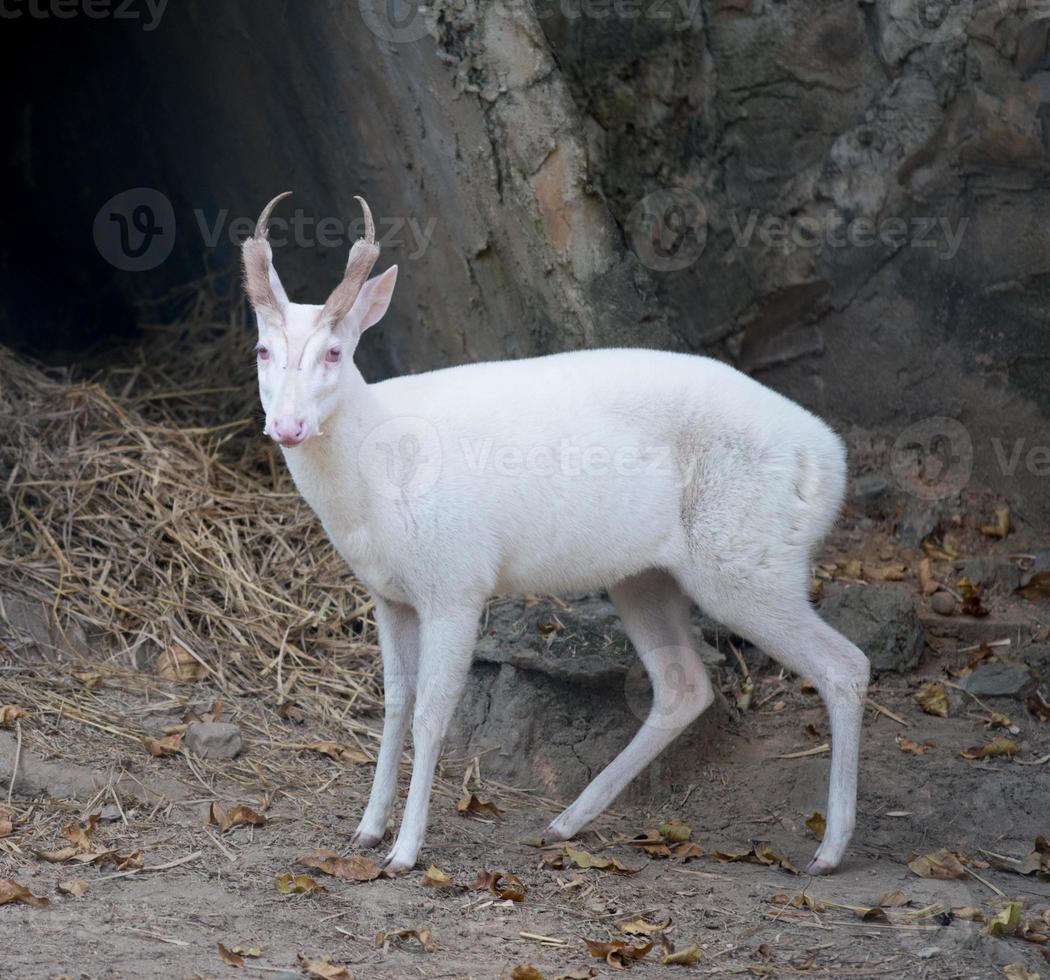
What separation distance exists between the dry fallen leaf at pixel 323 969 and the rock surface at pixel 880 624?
2.85 m

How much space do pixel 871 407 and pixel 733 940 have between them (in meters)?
3.25

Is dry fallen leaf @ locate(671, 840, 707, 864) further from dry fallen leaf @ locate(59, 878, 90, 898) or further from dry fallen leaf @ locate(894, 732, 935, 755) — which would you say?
dry fallen leaf @ locate(59, 878, 90, 898)

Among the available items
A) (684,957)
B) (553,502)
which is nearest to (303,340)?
(553,502)

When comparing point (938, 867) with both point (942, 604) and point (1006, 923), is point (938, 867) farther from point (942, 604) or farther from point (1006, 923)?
point (942, 604)

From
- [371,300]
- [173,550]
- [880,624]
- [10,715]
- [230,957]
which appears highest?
[371,300]

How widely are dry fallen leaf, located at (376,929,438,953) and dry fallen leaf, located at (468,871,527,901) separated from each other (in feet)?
1.23

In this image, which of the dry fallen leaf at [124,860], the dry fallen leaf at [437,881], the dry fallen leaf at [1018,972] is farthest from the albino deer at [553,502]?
the dry fallen leaf at [1018,972]

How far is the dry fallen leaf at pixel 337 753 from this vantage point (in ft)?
16.8

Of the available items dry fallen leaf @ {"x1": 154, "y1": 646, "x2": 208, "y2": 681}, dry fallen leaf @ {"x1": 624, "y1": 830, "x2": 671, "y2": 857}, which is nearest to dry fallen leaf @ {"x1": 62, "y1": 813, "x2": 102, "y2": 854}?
dry fallen leaf @ {"x1": 154, "y1": 646, "x2": 208, "y2": 681}

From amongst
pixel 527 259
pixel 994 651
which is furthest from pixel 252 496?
pixel 994 651

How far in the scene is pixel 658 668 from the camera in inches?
190

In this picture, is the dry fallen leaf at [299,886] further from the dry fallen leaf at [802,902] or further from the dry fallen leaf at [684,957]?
the dry fallen leaf at [802,902]

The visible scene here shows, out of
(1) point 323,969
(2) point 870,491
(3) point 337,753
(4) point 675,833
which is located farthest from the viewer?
(2) point 870,491

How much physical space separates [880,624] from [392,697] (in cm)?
215
